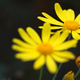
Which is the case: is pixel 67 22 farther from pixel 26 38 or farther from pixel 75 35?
pixel 26 38

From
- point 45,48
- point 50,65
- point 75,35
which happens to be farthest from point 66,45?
point 75,35

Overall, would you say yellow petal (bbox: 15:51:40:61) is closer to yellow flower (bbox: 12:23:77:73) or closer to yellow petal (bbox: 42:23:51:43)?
yellow flower (bbox: 12:23:77:73)

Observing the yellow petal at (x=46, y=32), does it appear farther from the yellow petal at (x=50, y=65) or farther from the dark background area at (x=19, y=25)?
the dark background area at (x=19, y=25)

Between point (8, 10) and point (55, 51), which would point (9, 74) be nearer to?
point (8, 10)

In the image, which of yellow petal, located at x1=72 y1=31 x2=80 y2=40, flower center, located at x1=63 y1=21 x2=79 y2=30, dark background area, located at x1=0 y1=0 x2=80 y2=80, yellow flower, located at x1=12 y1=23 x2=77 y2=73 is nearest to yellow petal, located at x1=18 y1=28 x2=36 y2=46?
yellow flower, located at x1=12 y1=23 x2=77 y2=73

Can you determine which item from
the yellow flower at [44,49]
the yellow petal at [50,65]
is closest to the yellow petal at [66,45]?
the yellow flower at [44,49]

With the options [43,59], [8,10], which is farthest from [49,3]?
[43,59]
